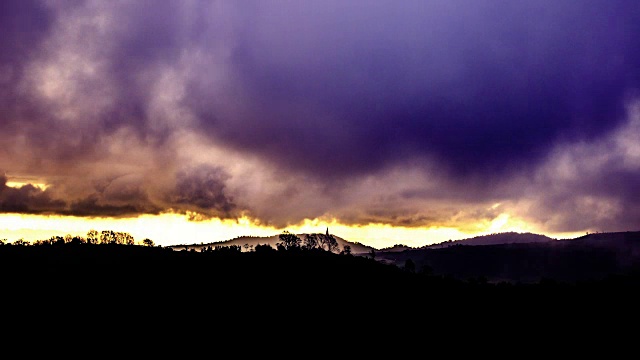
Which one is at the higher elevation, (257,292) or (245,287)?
(245,287)

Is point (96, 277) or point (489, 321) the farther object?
point (489, 321)

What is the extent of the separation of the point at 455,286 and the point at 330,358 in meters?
31.6

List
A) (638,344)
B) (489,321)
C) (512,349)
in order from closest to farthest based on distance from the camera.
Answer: (512,349)
(638,344)
(489,321)

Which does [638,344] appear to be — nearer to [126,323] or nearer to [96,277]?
[126,323]

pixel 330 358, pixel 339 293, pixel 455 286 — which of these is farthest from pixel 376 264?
pixel 330 358

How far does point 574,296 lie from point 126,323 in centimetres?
5901

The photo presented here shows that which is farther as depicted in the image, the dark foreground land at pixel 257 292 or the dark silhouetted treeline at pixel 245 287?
the dark silhouetted treeline at pixel 245 287

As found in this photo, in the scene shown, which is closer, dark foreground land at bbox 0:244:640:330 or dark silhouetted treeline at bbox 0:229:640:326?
dark foreground land at bbox 0:244:640:330

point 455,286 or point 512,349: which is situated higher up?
point 455,286

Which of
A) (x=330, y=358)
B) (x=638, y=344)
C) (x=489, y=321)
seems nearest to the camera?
(x=330, y=358)

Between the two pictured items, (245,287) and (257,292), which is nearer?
(257,292)

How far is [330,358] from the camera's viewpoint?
41.8 m

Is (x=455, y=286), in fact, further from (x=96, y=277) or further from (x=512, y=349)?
(x=96, y=277)

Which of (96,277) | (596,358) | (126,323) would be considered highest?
(96,277)
